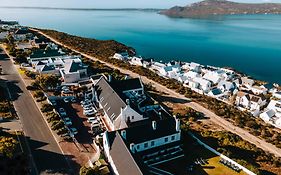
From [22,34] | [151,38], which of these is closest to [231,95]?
[22,34]

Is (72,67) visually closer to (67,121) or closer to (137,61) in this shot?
(67,121)

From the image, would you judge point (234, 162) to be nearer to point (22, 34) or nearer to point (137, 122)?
point (137, 122)

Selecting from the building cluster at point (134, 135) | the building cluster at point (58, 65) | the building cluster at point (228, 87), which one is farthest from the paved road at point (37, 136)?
the building cluster at point (228, 87)

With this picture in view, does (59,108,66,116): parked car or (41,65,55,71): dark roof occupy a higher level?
(41,65,55,71): dark roof

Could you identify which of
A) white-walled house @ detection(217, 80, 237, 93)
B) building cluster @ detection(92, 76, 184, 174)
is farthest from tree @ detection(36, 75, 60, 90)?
white-walled house @ detection(217, 80, 237, 93)

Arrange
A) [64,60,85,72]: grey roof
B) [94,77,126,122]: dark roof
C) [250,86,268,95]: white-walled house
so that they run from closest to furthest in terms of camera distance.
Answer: [94,77,126,122]: dark roof
[64,60,85,72]: grey roof
[250,86,268,95]: white-walled house

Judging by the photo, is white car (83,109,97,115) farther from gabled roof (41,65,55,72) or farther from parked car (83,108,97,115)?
gabled roof (41,65,55,72)
